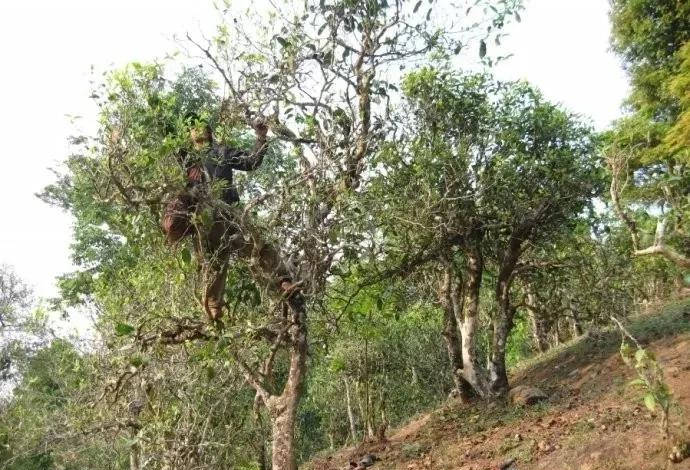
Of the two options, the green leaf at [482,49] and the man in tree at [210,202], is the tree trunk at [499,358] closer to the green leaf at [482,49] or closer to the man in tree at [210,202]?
the green leaf at [482,49]

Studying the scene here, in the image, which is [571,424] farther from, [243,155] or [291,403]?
[243,155]

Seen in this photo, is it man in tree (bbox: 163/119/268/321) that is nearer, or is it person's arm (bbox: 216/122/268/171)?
man in tree (bbox: 163/119/268/321)

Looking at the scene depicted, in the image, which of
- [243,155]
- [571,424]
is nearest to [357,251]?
[243,155]

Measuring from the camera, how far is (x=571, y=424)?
796 centimetres

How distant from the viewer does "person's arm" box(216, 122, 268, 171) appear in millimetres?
5340

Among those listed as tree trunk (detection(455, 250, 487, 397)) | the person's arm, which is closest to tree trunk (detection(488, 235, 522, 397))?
tree trunk (detection(455, 250, 487, 397))

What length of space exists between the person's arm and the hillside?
4.58 meters

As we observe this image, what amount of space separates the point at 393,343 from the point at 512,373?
475 cm

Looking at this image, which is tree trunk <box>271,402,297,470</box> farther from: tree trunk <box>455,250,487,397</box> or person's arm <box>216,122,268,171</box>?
tree trunk <box>455,250,487,397</box>

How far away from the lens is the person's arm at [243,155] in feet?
17.5

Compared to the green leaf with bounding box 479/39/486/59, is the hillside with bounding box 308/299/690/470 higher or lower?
lower

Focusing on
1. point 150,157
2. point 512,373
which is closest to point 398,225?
point 150,157

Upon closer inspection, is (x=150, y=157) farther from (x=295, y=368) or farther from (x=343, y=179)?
(x=295, y=368)

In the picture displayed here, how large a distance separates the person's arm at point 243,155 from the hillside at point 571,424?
458cm
